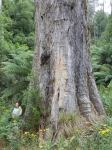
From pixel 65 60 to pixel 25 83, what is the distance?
6.55 m

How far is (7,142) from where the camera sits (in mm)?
7820

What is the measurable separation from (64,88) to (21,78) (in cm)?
671

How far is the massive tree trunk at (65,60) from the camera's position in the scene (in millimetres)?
7754

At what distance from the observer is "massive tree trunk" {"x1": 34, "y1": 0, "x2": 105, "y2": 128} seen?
→ 7754 mm

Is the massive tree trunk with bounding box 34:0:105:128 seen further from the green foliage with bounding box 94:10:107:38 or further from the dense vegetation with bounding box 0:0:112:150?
the green foliage with bounding box 94:10:107:38

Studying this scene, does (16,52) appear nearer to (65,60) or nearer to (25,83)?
(25,83)

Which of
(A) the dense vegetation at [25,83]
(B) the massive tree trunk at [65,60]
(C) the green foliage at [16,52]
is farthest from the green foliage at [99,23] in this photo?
(B) the massive tree trunk at [65,60]

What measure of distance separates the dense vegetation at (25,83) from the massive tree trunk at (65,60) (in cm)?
35

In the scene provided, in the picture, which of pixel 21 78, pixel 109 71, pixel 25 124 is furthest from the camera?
pixel 109 71

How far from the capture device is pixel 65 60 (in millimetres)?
7859

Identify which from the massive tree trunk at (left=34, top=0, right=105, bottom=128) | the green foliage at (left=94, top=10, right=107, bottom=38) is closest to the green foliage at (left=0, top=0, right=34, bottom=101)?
the massive tree trunk at (left=34, top=0, right=105, bottom=128)

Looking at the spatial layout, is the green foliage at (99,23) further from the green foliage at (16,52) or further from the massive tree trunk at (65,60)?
the massive tree trunk at (65,60)

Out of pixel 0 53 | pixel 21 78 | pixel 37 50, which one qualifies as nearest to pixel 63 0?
pixel 37 50

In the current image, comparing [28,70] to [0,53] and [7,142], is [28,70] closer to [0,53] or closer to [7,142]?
[0,53]
